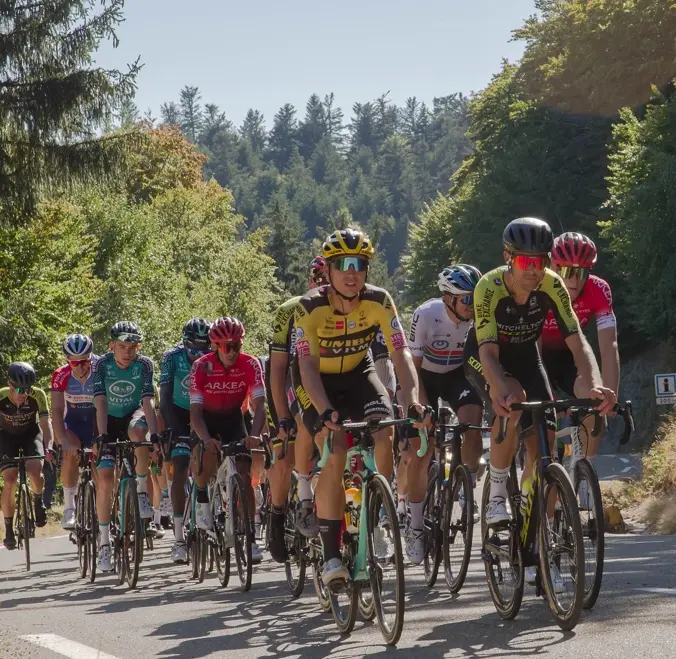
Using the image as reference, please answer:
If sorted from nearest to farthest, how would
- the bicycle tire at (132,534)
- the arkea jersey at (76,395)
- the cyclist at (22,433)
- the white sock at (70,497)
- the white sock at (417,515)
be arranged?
the white sock at (417,515)
the bicycle tire at (132,534)
the white sock at (70,497)
the arkea jersey at (76,395)
the cyclist at (22,433)

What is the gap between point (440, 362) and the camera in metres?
11.1

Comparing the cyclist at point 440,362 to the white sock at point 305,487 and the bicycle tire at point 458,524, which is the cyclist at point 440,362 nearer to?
the bicycle tire at point 458,524

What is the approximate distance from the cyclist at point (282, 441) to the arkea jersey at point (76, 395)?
4761 mm

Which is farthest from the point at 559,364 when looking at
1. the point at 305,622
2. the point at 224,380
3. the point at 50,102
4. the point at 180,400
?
the point at 50,102

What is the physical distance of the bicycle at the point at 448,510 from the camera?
31.4ft

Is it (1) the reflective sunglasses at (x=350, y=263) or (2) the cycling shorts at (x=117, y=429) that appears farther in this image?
(2) the cycling shorts at (x=117, y=429)

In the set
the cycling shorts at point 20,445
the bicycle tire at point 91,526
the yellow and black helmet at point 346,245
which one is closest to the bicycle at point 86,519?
the bicycle tire at point 91,526

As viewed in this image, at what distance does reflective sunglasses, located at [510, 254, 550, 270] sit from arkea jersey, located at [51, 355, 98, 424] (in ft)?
26.7

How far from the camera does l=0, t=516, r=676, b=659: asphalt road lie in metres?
7.20

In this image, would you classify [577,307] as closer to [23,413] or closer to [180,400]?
[180,400]

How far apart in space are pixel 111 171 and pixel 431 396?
65.5 feet

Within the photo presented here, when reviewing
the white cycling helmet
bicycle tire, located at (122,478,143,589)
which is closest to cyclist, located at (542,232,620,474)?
bicycle tire, located at (122,478,143,589)

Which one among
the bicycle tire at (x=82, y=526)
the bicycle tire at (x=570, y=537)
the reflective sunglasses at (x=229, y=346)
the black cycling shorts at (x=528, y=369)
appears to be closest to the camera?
the bicycle tire at (x=570, y=537)

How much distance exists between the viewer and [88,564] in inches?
542
